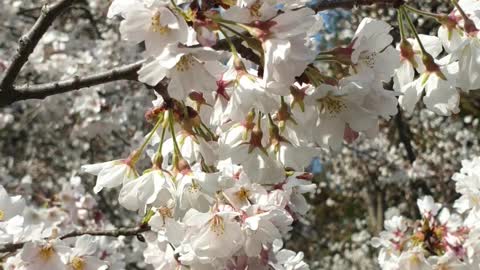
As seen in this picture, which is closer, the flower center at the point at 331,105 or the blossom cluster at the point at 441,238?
the flower center at the point at 331,105

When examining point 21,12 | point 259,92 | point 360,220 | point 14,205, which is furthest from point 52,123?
point 360,220

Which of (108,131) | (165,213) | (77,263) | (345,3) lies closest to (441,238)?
(77,263)

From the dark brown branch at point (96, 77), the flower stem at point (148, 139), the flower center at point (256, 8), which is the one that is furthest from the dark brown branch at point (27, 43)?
the flower center at point (256, 8)

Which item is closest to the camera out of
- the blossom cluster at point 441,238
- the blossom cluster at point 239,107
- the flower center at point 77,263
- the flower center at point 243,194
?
the blossom cluster at point 239,107

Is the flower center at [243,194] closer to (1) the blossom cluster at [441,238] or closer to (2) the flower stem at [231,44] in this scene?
(2) the flower stem at [231,44]

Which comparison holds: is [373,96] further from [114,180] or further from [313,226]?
[313,226]

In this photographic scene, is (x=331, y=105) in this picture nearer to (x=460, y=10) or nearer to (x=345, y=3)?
(x=345, y=3)
